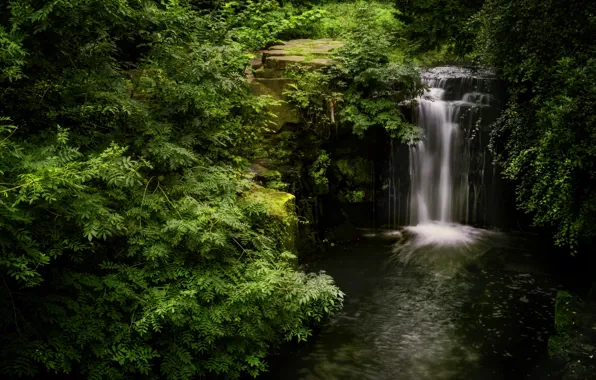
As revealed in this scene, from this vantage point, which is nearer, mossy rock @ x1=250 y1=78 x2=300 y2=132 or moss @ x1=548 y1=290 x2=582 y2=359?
moss @ x1=548 y1=290 x2=582 y2=359

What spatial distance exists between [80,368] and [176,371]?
856 mm

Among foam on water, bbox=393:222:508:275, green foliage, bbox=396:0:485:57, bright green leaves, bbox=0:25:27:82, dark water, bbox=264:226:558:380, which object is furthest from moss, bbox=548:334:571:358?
green foliage, bbox=396:0:485:57

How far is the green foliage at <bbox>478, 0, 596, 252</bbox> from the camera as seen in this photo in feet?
20.9

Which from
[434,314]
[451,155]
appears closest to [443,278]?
[434,314]

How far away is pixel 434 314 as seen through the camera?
6.67m

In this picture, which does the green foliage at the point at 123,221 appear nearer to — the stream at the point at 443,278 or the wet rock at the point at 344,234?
the stream at the point at 443,278

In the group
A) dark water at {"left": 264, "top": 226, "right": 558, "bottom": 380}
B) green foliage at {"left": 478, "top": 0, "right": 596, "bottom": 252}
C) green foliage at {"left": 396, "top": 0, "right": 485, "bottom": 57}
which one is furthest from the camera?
green foliage at {"left": 396, "top": 0, "right": 485, "bottom": 57}

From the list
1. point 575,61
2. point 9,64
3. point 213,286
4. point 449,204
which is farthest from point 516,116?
point 9,64

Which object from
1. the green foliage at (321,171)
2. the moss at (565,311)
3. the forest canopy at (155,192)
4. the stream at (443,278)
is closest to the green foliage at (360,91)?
the green foliage at (321,171)

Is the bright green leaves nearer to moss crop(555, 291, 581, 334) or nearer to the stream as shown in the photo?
the stream

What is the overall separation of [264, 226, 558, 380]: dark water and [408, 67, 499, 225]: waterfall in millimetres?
778

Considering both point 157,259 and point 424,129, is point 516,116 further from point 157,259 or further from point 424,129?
point 157,259

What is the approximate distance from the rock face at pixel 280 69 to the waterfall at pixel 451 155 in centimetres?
259

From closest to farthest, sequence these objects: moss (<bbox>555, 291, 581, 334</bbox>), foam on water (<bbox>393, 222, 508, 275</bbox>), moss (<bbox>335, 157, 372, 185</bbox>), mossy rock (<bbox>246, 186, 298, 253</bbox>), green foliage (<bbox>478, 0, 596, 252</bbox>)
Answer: moss (<bbox>555, 291, 581, 334</bbox>) → mossy rock (<bbox>246, 186, 298, 253</bbox>) → green foliage (<bbox>478, 0, 596, 252</bbox>) → foam on water (<bbox>393, 222, 508, 275</bbox>) → moss (<bbox>335, 157, 372, 185</bbox>)
